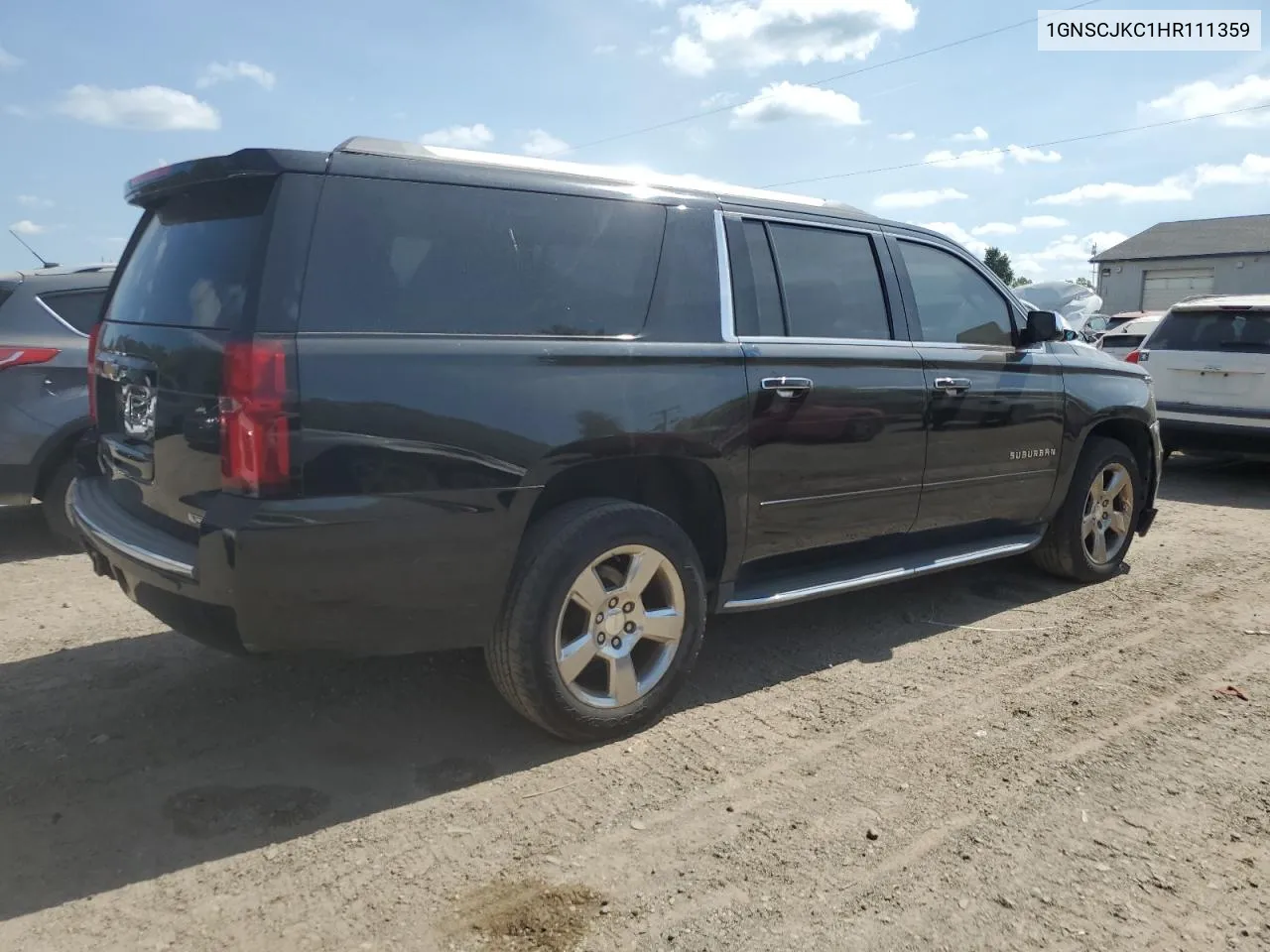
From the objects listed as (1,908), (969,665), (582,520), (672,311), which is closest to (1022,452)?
(969,665)

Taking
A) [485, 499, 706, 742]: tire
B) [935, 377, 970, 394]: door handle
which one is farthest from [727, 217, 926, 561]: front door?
[485, 499, 706, 742]: tire

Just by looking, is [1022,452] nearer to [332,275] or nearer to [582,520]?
[582,520]

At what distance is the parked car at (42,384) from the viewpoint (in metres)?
5.67

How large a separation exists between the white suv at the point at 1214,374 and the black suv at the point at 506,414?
569cm

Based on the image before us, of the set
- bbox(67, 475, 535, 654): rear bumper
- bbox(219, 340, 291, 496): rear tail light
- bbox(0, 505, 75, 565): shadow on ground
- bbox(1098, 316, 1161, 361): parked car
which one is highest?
bbox(1098, 316, 1161, 361): parked car

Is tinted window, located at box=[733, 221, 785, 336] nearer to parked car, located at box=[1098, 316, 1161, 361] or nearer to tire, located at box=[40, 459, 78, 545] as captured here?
tire, located at box=[40, 459, 78, 545]

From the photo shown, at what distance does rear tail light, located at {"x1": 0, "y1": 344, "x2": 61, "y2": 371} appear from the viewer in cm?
566

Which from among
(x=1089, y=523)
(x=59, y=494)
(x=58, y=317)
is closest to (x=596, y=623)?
(x=1089, y=523)

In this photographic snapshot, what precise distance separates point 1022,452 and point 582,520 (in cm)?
267

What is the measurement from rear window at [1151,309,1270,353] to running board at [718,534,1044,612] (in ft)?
17.5

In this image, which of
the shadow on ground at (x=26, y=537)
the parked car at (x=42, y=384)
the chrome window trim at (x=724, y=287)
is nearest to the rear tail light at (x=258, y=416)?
the chrome window trim at (x=724, y=287)

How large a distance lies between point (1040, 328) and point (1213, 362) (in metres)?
5.01

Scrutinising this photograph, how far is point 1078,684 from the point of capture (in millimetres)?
4102

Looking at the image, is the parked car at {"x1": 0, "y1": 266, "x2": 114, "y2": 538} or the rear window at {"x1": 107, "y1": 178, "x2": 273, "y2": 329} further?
the parked car at {"x1": 0, "y1": 266, "x2": 114, "y2": 538}
